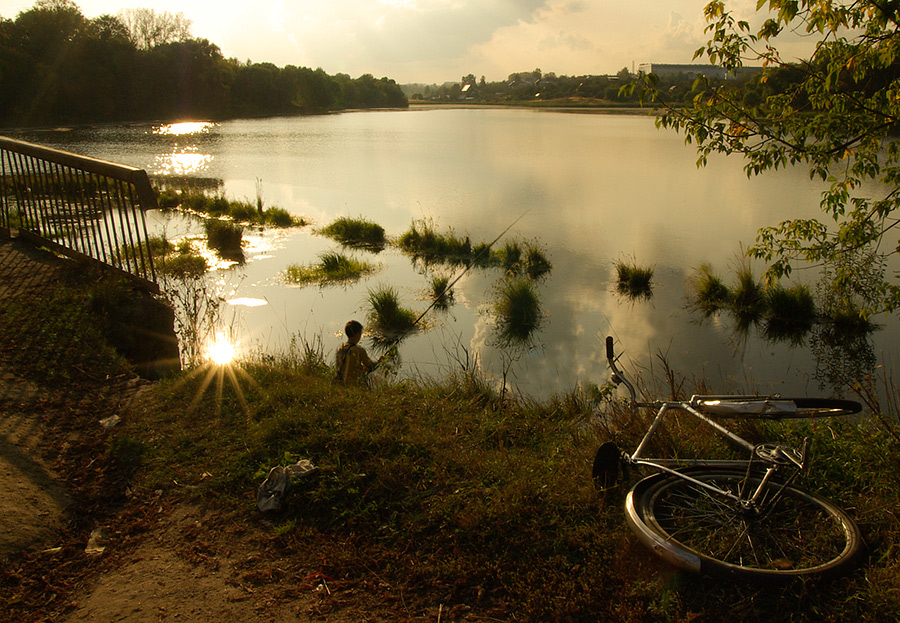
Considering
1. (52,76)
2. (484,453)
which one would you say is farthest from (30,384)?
(52,76)

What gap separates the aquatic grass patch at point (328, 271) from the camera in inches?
606

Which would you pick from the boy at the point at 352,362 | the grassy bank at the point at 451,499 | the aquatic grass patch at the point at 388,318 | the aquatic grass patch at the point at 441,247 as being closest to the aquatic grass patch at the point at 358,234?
the aquatic grass patch at the point at 441,247

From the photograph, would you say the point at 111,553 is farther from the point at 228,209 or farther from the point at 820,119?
the point at 228,209

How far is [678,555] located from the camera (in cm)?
310

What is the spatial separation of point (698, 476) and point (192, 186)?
29.5m

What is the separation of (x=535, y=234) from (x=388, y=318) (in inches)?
401

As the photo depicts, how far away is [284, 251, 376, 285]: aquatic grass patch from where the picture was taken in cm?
1540

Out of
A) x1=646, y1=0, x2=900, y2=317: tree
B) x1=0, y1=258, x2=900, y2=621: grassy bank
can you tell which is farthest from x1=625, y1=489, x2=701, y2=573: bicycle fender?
x1=646, y1=0, x2=900, y2=317: tree

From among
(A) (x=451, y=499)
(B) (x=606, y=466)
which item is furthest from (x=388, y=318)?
(B) (x=606, y=466)

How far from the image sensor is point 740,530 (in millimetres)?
3277

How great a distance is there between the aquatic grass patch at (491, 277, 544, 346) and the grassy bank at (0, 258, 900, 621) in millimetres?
6086

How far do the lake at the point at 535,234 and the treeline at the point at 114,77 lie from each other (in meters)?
9.12

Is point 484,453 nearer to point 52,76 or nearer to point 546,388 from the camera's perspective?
point 546,388

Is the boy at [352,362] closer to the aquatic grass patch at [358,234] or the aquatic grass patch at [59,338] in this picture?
the aquatic grass patch at [59,338]
